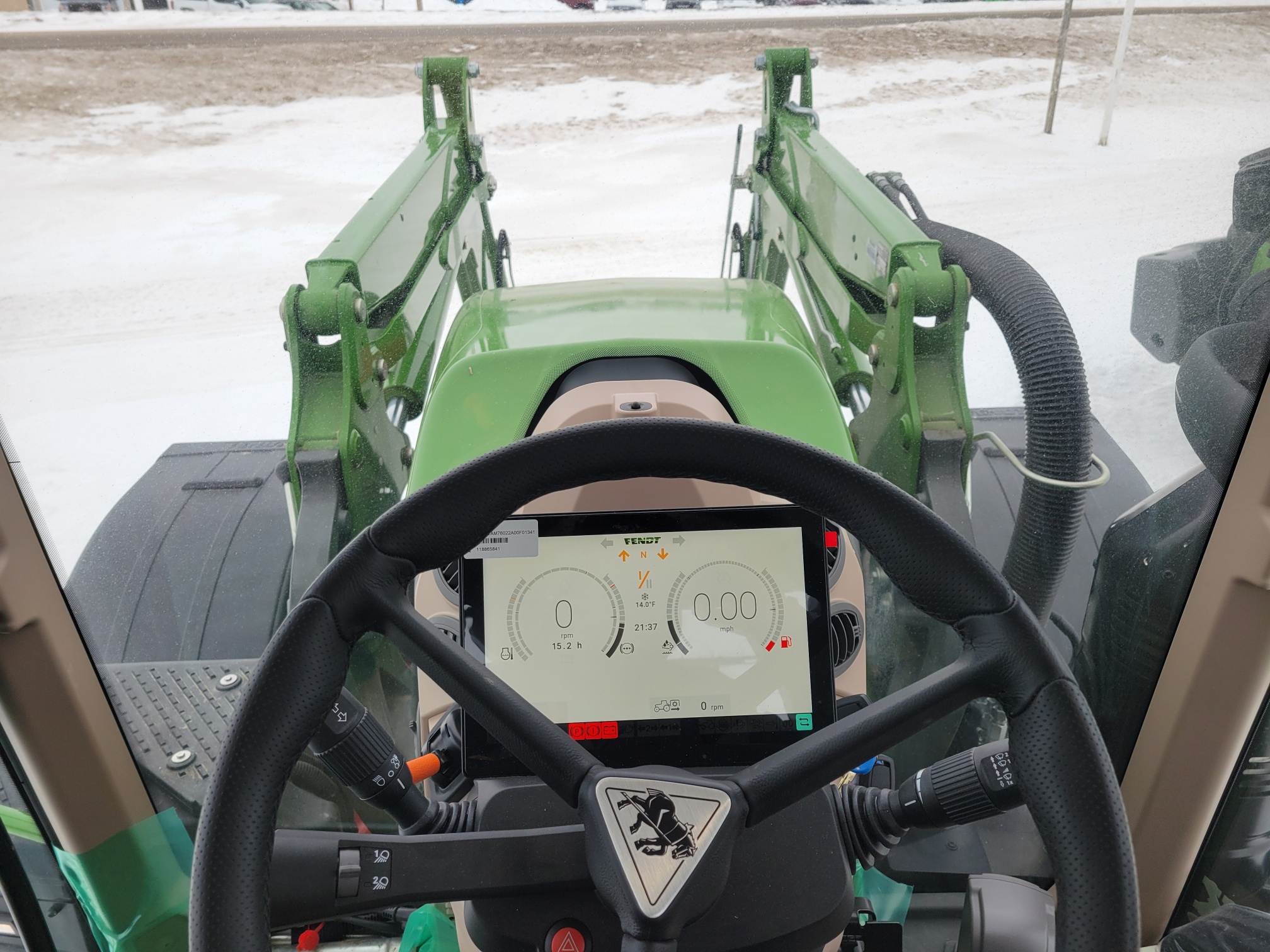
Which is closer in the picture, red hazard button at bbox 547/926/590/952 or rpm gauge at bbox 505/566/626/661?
red hazard button at bbox 547/926/590/952

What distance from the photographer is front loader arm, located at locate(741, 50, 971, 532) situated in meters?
1.42

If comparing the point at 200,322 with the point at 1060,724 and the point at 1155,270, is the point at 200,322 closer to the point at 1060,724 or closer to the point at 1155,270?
the point at 1155,270

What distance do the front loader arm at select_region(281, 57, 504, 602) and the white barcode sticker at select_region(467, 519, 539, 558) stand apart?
585mm

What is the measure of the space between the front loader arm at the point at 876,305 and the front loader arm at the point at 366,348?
831mm

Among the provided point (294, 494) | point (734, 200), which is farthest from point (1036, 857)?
point (734, 200)

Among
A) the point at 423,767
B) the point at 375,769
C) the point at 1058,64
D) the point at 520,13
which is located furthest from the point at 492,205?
the point at 375,769

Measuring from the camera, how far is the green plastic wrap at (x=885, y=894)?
1.30 metres

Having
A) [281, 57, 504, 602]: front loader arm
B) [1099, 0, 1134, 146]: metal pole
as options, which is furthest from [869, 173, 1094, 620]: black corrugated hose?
[281, 57, 504, 602]: front loader arm

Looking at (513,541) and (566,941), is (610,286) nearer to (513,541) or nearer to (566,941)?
(513,541)

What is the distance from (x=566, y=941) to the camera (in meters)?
0.68

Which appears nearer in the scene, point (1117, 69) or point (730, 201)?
point (1117, 69)

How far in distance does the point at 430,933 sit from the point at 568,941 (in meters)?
0.57

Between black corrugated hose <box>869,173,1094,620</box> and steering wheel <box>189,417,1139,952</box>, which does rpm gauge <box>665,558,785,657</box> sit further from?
black corrugated hose <box>869,173,1094,620</box>

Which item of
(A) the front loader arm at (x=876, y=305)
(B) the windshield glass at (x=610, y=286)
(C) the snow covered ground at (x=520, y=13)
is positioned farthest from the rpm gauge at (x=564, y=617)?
(C) the snow covered ground at (x=520, y=13)
